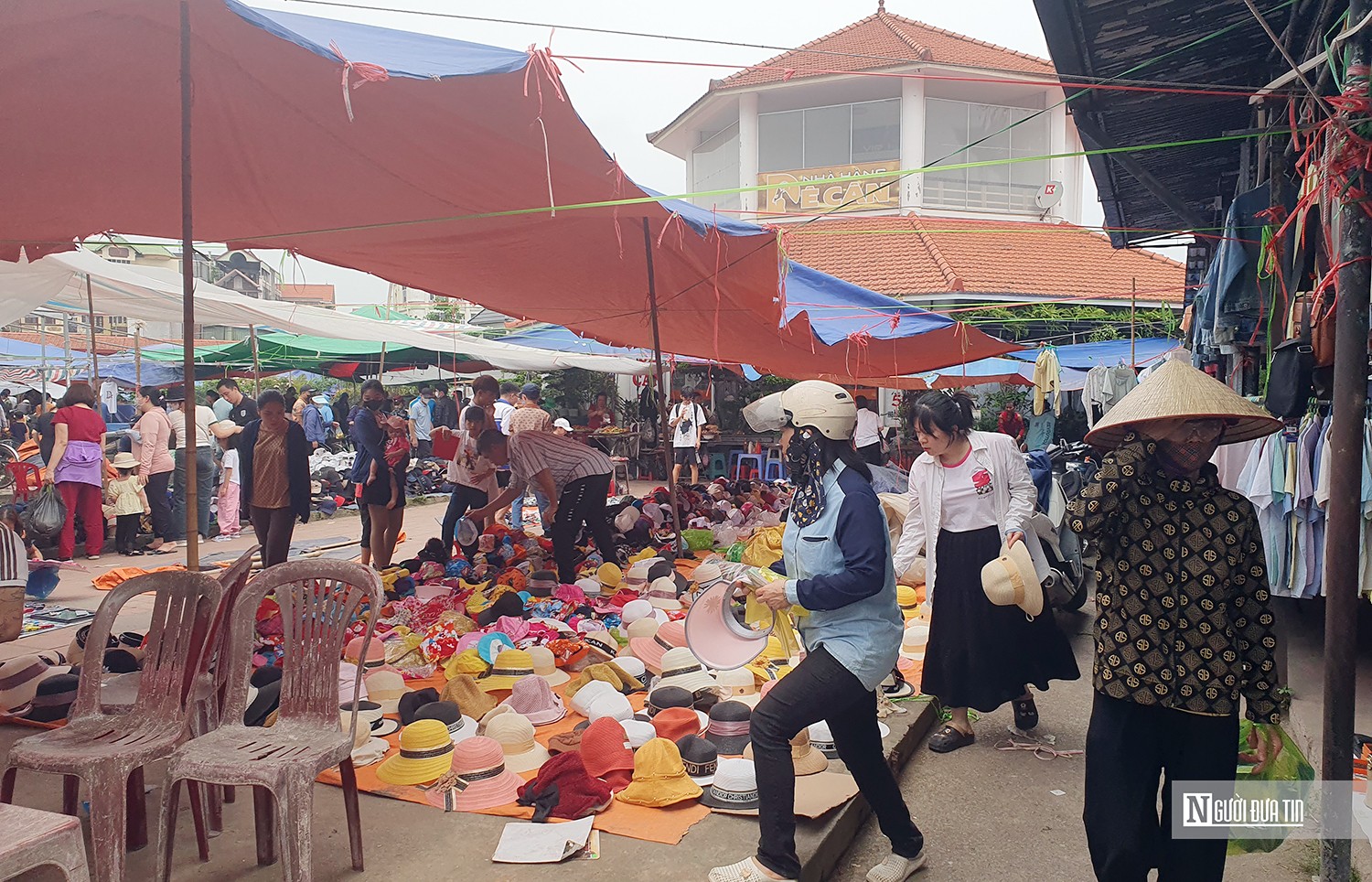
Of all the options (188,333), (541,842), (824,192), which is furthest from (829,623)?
(824,192)

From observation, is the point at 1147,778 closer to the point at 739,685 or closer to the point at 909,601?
the point at 739,685

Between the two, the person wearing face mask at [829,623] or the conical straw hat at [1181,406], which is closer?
the conical straw hat at [1181,406]

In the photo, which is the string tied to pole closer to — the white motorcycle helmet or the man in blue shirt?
the white motorcycle helmet

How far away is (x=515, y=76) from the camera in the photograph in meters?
3.32

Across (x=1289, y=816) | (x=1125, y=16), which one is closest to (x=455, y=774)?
(x=1289, y=816)

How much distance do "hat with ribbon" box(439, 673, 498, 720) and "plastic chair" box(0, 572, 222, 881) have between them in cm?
144

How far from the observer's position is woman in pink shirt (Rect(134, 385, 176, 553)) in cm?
936

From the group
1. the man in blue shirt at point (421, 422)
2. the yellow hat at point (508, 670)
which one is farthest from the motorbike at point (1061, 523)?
the man in blue shirt at point (421, 422)

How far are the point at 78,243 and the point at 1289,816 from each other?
812 cm

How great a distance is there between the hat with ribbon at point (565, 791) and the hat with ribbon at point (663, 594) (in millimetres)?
2746

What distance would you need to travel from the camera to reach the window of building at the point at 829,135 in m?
17.5

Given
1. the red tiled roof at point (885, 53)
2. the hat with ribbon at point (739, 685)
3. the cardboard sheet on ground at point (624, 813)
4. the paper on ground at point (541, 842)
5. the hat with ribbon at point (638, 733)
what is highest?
the red tiled roof at point (885, 53)

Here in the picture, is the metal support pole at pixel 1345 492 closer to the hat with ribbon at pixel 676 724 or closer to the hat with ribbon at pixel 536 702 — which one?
the hat with ribbon at pixel 676 724

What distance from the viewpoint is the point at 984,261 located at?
55.2 ft
